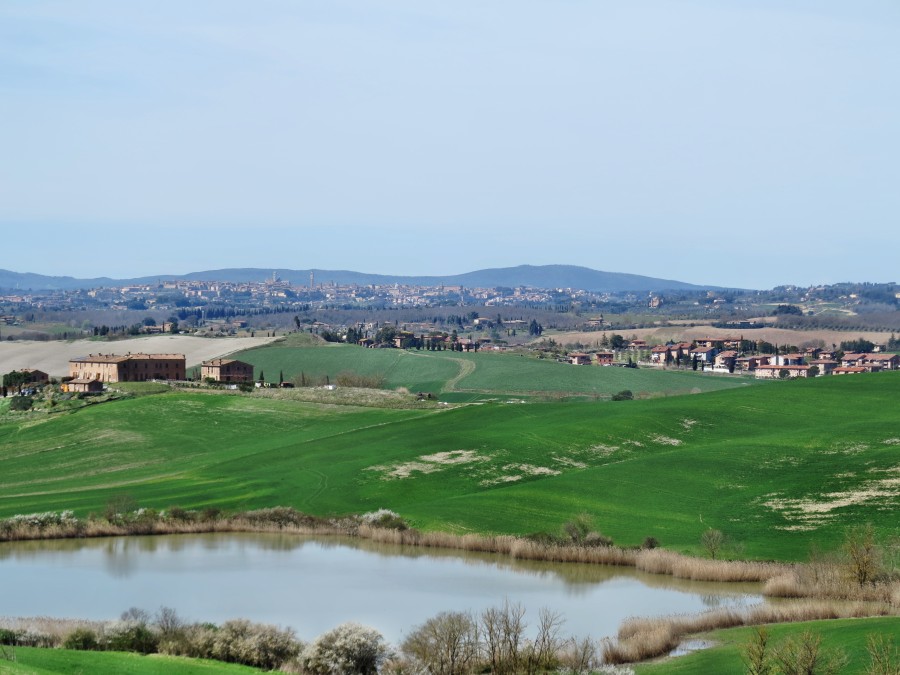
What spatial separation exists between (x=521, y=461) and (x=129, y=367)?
206 feet

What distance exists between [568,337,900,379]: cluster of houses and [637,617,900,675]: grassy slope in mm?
116379

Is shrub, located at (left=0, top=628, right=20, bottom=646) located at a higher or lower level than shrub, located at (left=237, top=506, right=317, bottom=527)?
higher

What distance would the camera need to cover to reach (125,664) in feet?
109

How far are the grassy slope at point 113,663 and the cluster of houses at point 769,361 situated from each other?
125m

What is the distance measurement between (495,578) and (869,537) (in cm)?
1429

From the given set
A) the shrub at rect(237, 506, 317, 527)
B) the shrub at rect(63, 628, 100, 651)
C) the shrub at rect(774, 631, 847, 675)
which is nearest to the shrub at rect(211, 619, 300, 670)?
the shrub at rect(63, 628, 100, 651)

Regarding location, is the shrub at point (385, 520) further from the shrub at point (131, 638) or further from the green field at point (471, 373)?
the green field at point (471, 373)

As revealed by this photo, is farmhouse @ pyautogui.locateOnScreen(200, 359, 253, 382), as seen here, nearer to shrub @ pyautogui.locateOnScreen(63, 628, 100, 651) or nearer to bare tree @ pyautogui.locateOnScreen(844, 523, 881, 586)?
bare tree @ pyautogui.locateOnScreen(844, 523, 881, 586)

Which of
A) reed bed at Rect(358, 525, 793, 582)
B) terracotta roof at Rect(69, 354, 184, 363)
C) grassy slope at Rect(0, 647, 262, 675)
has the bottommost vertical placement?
reed bed at Rect(358, 525, 793, 582)

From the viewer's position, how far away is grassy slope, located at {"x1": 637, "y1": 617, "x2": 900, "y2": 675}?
34156 millimetres

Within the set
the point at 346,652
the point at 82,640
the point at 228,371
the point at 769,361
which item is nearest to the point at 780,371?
the point at 769,361

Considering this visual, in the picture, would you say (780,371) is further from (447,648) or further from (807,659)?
(807,659)

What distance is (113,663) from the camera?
109 feet

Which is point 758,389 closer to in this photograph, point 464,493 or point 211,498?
point 464,493
